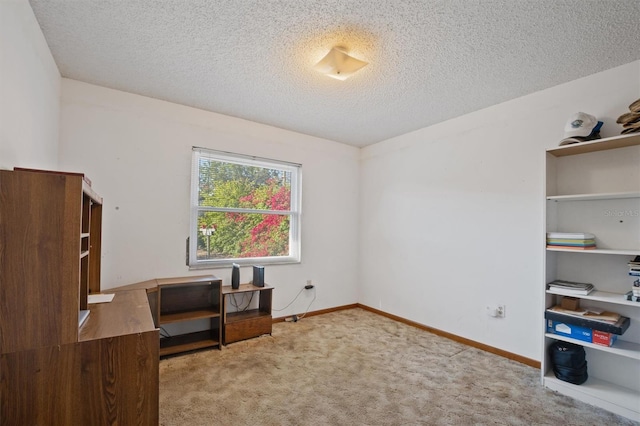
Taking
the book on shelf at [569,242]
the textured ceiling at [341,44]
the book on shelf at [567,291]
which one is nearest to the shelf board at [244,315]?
the textured ceiling at [341,44]

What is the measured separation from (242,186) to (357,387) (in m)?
2.50

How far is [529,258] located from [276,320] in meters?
2.89

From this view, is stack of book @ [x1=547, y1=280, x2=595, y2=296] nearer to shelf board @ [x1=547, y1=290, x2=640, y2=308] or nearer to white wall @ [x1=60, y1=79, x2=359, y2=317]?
shelf board @ [x1=547, y1=290, x2=640, y2=308]

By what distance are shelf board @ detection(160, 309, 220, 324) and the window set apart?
514 millimetres

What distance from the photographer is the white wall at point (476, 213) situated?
2680 millimetres

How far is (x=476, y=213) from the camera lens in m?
3.22

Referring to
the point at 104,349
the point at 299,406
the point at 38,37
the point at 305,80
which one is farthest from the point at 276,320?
the point at 38,37

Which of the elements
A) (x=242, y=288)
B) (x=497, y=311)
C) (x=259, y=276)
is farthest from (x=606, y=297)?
(x=242, y=288)

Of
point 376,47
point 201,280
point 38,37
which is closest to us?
point 38,37

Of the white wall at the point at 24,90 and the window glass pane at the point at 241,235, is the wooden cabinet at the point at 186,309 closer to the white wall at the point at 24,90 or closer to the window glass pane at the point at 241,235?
the window glass pane at the point at 241,235

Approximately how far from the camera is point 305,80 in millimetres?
2629

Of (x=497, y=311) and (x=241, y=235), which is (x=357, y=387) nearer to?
(x=497, y=311)

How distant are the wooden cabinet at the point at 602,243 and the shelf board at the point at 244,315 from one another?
2672 mm

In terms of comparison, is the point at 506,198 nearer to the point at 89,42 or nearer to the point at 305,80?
the point at 305,80
